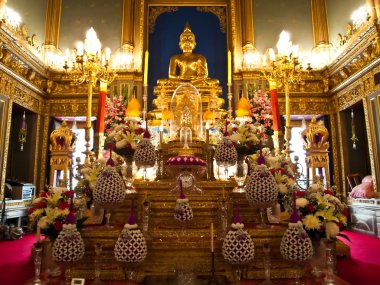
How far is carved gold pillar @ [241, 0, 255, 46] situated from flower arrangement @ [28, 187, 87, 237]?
19.6ft

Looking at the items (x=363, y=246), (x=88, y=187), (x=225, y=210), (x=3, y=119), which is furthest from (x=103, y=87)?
(x=363, y=246)

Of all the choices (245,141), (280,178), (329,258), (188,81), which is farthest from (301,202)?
(188,81)

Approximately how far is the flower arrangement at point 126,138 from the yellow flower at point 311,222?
5.02 ft

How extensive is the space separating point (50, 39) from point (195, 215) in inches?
242

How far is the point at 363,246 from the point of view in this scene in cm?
348

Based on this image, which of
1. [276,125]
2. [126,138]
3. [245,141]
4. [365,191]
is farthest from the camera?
[365,191]

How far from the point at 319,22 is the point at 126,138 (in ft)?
20.2

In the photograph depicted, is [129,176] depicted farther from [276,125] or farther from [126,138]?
[276,125]

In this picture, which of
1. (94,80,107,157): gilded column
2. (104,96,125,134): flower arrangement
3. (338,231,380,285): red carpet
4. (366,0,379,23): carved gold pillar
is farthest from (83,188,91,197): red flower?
(366,0,379,23): carved gold pillar

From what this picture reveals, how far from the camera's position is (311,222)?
1.95 m

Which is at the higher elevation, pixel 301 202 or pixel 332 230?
pixel 301 202

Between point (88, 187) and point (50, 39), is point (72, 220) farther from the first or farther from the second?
point (50, 39)

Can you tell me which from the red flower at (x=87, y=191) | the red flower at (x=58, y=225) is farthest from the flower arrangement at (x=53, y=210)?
the red flower at (x=87, y=191)

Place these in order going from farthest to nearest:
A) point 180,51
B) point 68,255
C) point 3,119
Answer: point 180,51, point 3,119, point 68,255
